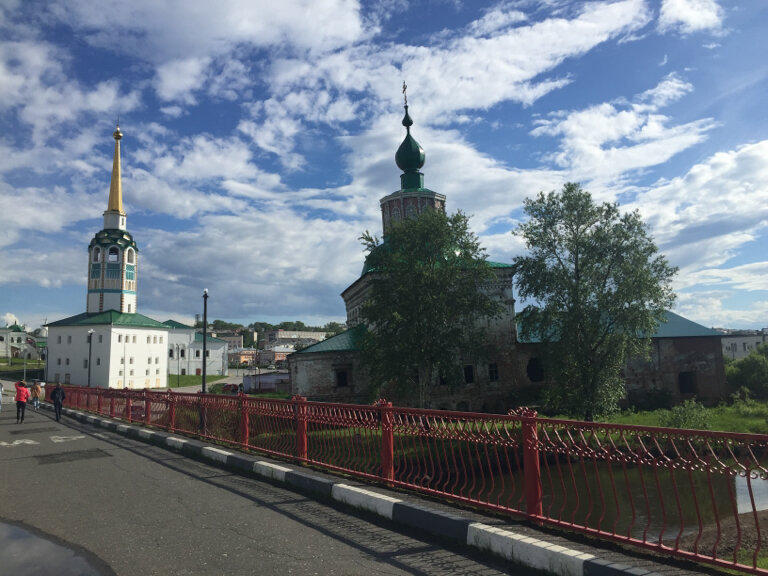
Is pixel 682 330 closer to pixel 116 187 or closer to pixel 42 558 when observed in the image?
pixel 42 558

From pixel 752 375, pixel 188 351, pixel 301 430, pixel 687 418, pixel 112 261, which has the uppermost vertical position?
pixel 112 261

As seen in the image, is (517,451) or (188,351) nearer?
(517,451)

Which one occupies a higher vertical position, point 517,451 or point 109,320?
point 109,320

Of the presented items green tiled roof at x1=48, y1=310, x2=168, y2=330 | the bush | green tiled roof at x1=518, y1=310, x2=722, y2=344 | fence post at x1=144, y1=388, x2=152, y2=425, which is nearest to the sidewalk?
fence post at x1=144, y1=388, x2=152, y2=425

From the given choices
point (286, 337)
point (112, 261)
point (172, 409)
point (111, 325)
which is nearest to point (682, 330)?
point (172, 409)

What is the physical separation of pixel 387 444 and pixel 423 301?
680 inches

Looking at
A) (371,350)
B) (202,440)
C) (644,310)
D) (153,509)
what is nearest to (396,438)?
(153,509)

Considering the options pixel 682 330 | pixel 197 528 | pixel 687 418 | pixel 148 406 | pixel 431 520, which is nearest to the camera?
pixel 431 520

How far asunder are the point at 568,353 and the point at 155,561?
21585 millimetres

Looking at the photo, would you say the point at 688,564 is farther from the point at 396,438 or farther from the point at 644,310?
the point at 644,310

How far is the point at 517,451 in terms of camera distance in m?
6.46

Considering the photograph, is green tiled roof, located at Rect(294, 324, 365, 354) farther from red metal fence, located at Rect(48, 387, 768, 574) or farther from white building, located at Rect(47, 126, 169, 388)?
white building, located at Rect(47, 126, 169, 388)

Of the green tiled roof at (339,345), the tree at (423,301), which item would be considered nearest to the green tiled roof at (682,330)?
the tree at (423,301)

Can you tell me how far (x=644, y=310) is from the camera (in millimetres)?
23094
